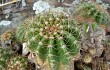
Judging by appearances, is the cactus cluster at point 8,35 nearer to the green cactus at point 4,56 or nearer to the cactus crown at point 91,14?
the green cactus at point 4,56

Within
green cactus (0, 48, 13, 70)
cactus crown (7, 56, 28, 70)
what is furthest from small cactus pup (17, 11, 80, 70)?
green cactus (0, 48, 13, 70)

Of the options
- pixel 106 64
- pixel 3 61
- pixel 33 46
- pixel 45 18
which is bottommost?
pixel 106 64

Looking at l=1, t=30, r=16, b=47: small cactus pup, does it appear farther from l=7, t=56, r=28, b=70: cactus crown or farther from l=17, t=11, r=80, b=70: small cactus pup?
l=17, t=11, r=80, b=70: small cactus pup

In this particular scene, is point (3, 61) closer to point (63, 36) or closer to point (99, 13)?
point (63, 36)

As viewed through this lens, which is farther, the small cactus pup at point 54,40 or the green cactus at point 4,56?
the green cactus at point 4,56

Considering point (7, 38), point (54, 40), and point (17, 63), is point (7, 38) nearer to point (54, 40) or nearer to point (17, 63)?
point (17, 63)

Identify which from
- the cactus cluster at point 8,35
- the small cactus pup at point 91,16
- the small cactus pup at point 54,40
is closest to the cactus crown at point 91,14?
the small cactus pup at point 91,16

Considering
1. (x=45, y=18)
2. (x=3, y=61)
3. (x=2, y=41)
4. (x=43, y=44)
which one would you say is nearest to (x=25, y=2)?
(x=2, y=41)
